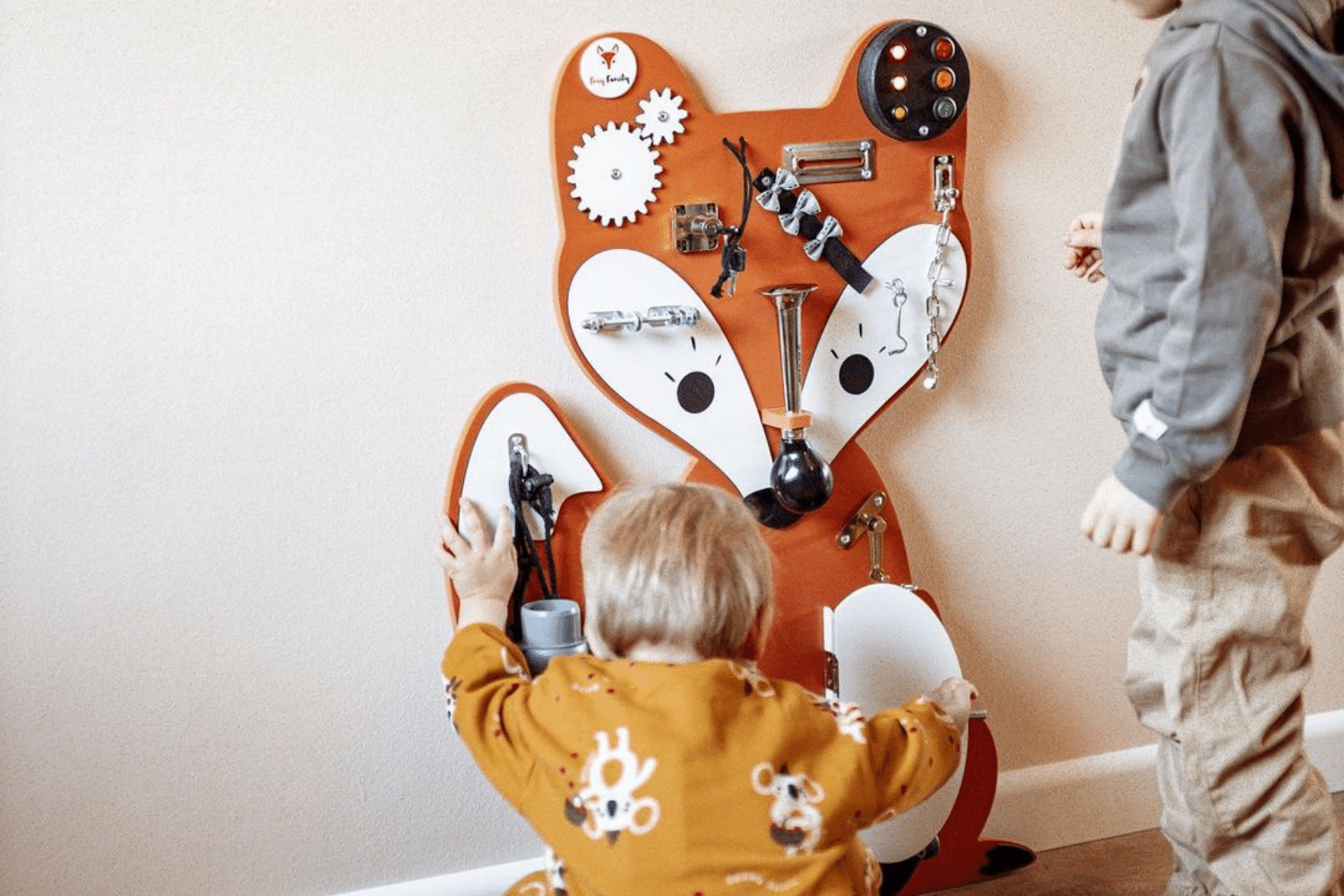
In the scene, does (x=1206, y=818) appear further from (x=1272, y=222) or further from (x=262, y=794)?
(x=262, y=794)

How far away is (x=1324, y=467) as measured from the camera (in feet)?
3.55

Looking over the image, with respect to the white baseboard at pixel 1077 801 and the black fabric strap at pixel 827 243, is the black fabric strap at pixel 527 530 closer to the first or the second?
the black fabric strap at pixel 827 243

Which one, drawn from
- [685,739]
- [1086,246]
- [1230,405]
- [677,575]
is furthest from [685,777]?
[1086,246]

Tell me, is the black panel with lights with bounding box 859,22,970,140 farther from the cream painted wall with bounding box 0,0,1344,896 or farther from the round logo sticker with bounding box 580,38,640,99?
the round logo sticker with bounding box 580,38,640,99

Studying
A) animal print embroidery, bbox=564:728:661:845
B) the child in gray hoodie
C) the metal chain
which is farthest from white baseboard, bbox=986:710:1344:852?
animal print embroidery, bbox=564:728:661:845

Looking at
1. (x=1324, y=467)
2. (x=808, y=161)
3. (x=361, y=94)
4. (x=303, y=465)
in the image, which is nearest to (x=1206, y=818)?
(x=1324, y=467)

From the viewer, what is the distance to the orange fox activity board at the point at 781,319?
4.05 ft

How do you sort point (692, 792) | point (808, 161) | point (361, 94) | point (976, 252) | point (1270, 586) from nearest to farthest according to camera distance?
point (692, 792), point (1270, 586), point (361, 94), point (808, 161), point (976, 252)

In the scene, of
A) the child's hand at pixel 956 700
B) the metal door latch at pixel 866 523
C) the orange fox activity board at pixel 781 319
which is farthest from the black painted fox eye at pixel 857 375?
the child's hand at pixel 956 700

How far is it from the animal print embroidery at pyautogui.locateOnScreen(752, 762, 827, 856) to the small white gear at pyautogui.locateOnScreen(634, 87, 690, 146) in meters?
0.61

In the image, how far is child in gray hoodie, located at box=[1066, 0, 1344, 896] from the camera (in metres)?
0.92

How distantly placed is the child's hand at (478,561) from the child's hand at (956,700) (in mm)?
397

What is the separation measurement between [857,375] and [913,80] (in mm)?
295

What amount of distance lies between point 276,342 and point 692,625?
0.51 m
